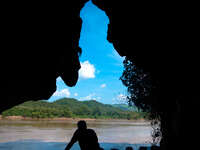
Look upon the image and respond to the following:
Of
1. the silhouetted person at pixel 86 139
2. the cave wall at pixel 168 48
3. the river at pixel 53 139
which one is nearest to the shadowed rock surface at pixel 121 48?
the cave wall at pixel 168 48

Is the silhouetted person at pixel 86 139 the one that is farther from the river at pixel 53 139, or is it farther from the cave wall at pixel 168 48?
the river at pixel 53 139

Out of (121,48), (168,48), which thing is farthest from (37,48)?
(168,48)

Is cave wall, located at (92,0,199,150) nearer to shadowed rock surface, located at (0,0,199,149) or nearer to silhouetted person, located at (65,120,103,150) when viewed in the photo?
shadowed rock surface, located at (0,0,199,149)

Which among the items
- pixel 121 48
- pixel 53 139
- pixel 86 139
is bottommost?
pixel 53 139

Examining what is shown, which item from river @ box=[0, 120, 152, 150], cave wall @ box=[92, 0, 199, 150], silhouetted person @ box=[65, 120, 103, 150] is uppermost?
cave wall @ box=[92, 0, 199, 150]

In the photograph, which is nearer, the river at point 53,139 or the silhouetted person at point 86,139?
the silhouetted person at point 86,139

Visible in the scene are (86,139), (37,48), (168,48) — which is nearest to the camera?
(86,139)

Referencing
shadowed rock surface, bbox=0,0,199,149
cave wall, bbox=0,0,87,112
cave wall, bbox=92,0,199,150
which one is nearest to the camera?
cave wall, bbox=92,0,199,150

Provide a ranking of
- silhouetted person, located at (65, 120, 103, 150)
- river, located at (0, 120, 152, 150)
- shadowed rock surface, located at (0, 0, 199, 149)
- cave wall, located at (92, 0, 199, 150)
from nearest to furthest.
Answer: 1. silhouetted person, located at (65, 120, 103, 150)
2. cave wall, located at (92, 0, 199, 150)
3. shadowed rock surface, located at (0, 0, 199, 149)
4. river, located at (0, 120, 152, 150)

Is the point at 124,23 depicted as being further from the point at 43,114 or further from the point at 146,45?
the point at 43,114

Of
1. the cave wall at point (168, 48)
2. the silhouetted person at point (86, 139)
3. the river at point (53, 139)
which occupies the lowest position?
the river at point (53, 139)

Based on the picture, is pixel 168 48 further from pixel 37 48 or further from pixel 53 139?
pixel 53 139

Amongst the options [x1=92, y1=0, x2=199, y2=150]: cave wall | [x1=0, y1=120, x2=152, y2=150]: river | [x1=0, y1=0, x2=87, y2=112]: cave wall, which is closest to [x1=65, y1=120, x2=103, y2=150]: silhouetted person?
[x1=92, y1=0, x2=199, y2=150]: cave wall

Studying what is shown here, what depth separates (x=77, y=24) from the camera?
842 cm
